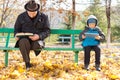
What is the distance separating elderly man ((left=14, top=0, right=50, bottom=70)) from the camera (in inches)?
256

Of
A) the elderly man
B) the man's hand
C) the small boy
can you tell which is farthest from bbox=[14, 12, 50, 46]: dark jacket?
the small boy

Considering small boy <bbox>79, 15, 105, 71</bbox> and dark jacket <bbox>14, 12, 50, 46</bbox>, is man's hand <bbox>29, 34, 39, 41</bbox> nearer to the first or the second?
dark jacket <bbox>14, 12, 50, 46</bbox>

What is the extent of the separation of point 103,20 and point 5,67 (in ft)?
102

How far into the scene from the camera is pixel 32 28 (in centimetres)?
676

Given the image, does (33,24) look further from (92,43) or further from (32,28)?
(92,43)

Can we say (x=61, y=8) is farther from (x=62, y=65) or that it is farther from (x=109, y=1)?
(x=62, y=65)

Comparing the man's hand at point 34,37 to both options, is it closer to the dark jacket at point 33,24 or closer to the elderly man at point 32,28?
the elderly man at point 32,28

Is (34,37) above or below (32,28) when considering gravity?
below

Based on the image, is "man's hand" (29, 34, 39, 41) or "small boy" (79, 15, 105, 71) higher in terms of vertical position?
→ "man's hand" (29, 34, 39, 41)

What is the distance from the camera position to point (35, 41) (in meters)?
6.58

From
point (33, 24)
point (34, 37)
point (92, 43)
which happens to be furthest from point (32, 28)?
point (92, 43)

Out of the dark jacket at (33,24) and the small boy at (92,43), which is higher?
the dark jacket at (33,24)

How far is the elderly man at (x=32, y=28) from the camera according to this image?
6508 mm

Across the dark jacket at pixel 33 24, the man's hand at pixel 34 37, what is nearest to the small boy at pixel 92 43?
the dark jacket at pixel 33 24
